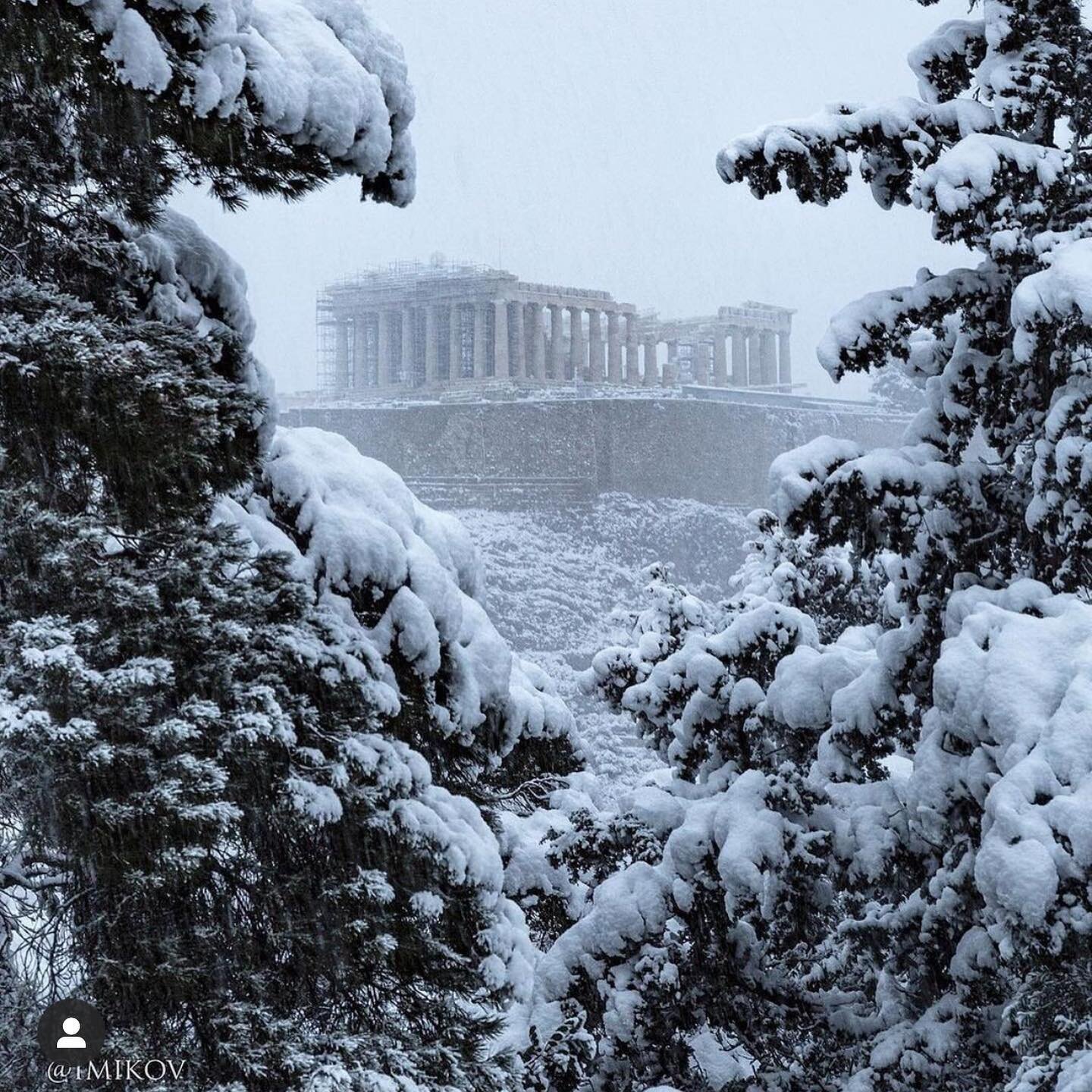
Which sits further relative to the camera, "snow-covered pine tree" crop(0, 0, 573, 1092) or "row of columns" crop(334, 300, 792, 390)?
"row of columns" crop(334, 300, 792, 390)

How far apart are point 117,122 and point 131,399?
0.92 m

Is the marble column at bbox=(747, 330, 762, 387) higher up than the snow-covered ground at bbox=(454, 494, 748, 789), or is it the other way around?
the marble column at bbox=(747, 330, 762, 387)

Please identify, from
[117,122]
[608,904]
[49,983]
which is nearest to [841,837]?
[608,904]

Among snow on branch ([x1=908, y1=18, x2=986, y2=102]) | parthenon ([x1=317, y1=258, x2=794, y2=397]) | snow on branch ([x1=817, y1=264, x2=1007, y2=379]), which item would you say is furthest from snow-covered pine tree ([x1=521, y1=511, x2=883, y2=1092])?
parthenon ([x1=317, y1=258, x2=794, y2=397])

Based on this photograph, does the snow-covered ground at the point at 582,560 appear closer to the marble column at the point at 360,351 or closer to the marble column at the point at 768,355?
the marble column at the point at 360,351

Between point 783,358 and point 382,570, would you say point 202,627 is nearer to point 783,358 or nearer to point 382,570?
point 382,570

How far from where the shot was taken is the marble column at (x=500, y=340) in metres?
53.0

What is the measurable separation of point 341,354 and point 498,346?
9327 mm

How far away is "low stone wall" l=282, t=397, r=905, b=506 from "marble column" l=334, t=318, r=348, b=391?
14.1 metres

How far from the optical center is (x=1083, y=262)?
3961mm

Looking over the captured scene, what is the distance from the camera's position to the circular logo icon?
3383 millimetres

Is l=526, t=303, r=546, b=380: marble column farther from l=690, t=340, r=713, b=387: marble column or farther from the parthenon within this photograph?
l=690, t=340, r=713, b=387: marble column

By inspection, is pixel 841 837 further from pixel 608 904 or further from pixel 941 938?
pixel 608 904

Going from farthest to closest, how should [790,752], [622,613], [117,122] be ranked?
[622,613] < [790,752] < [117,122]
